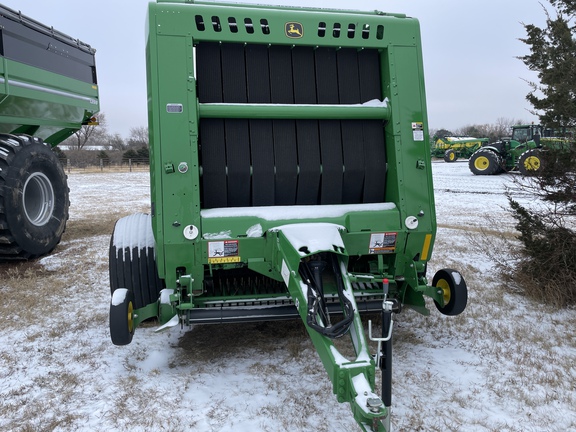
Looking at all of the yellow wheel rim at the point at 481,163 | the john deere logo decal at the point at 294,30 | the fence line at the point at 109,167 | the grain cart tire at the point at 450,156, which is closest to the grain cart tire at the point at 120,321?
the john deere logo decal at the point at 294,30

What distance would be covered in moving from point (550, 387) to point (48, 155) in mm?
6656

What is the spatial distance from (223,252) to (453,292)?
1827mm

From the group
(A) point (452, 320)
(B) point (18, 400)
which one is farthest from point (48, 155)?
(A) point (452, 320)

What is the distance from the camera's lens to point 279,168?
394 cm

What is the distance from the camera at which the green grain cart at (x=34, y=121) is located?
5996 mm

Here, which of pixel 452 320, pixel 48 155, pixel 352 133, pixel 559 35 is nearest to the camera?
pixel 352 133

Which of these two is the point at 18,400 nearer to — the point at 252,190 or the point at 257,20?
the point at 252,190

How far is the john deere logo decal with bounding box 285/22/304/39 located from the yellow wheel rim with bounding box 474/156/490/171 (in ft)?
70.0

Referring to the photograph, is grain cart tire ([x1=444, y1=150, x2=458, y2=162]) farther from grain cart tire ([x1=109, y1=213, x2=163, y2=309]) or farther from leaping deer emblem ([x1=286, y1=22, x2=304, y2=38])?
grain cart tire ([x1=109, y1=213, x2=163, y2=309])

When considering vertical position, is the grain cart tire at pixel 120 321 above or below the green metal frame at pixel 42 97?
below

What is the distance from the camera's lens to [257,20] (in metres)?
3.78

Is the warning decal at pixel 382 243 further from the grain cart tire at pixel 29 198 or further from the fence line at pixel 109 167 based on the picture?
the fence line at pixel 109 167

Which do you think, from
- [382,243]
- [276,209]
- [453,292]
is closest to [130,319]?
[276,209]

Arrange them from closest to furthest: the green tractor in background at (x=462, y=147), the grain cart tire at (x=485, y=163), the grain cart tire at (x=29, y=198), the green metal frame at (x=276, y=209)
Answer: the green metal frame at (x=276, y=209) < the grain cart tire at (x=29, y=198) < the grain cart tire at (x=485, y=163) < the green tractor in background at (x=462, y=147)
